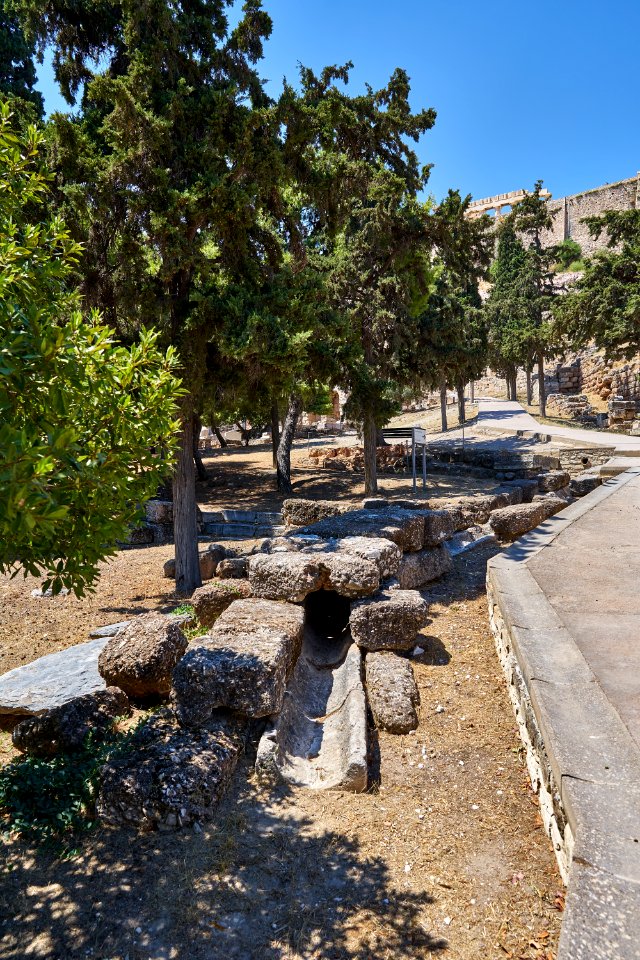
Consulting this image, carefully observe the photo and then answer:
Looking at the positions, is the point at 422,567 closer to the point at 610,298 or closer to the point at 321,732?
the point at 321,732

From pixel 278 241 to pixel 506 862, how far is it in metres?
9.50

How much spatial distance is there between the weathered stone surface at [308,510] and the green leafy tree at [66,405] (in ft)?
24.9

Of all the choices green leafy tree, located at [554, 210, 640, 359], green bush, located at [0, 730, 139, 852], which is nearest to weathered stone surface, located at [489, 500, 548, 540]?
green bush, located at [0, 730, 139, 852]

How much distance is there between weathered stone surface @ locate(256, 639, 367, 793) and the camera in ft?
13.2

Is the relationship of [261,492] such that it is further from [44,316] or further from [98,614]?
[44,316]

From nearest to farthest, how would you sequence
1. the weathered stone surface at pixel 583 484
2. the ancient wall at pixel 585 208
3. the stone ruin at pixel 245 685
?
the stone ruin at pixel 245 685 → the weathered stone surface at pixel 583 484 → the ancient wall at pixel 585 208

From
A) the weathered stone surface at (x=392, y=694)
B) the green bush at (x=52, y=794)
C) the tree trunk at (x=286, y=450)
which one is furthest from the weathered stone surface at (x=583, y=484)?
the green bush at (x=52, y=794)

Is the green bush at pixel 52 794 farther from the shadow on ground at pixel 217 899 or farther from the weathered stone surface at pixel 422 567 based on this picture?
the weathered stone surface at pixel 422 567

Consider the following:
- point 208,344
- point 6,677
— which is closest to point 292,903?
point 6,677

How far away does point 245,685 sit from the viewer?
166 inches

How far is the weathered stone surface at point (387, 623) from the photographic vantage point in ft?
18.7

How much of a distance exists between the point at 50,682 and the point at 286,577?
246cm

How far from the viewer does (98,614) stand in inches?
319

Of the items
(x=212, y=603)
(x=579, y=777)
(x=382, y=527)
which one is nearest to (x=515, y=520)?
(x=382, y=527)
